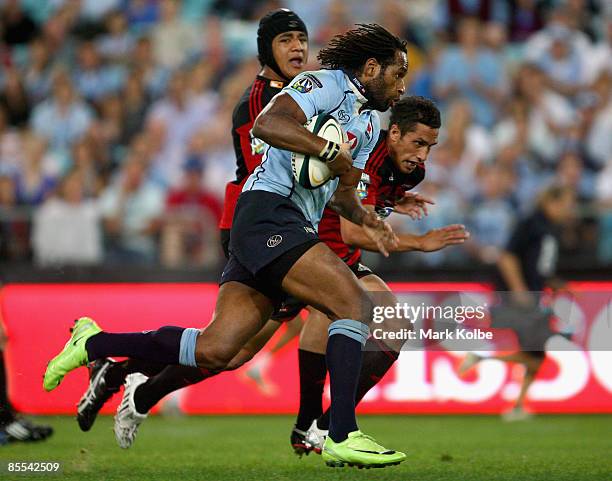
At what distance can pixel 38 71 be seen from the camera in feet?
50.1

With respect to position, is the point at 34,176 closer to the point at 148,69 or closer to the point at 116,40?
the point at 148,69

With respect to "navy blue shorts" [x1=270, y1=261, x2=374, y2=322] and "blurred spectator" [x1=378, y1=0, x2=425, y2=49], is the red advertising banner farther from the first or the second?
"blurred spectator" [x1=378, y1=0, x2=425, y2=49]

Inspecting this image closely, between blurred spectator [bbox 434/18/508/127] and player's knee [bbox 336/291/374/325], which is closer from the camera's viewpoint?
player's knee [bbox 336/291/374/325]

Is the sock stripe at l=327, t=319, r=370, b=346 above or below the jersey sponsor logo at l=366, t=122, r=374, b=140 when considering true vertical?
below

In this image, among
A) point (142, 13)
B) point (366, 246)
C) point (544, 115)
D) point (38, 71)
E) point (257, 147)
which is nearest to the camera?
point (366, 246)

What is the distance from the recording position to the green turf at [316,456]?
6.46m

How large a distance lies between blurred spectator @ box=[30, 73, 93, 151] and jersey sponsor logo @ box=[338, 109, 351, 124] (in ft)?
28.8

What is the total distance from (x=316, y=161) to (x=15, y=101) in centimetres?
1003

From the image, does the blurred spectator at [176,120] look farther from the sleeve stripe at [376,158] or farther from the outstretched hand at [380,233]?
the outstretched hand at [380,233]

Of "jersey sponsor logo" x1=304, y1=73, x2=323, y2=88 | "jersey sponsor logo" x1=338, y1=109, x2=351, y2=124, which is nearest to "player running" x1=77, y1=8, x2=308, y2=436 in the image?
"jersey sponsor logo" x1=338, y1=109, x2=351, y2=124

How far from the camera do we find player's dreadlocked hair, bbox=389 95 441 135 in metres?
6.79

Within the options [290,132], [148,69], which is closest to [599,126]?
[148,69]
